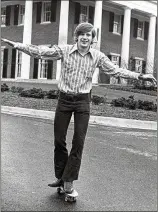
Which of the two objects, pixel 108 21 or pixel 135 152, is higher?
pixel 108 21

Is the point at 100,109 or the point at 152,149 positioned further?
the point at 100,109

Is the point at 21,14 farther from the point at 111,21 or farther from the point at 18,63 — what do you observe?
the point at 111,21

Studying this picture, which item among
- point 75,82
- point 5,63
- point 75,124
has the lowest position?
point 75,124

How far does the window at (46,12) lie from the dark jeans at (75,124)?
31.2 meters

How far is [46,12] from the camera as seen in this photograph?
35.4 metres

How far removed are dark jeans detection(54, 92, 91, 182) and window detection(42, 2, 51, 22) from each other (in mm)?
31154

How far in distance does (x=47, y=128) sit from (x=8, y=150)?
11.7 feet

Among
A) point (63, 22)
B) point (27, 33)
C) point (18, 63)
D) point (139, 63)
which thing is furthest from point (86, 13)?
point (139, 63)

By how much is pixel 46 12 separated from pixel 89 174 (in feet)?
100

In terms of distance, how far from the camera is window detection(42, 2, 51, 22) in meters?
35.0

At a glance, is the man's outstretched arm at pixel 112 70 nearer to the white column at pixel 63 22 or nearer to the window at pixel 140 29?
the white column at pixel 63 22

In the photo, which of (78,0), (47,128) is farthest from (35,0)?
(47,128)

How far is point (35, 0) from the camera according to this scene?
34.9 meters

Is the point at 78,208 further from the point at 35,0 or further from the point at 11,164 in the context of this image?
the point at 35,0
